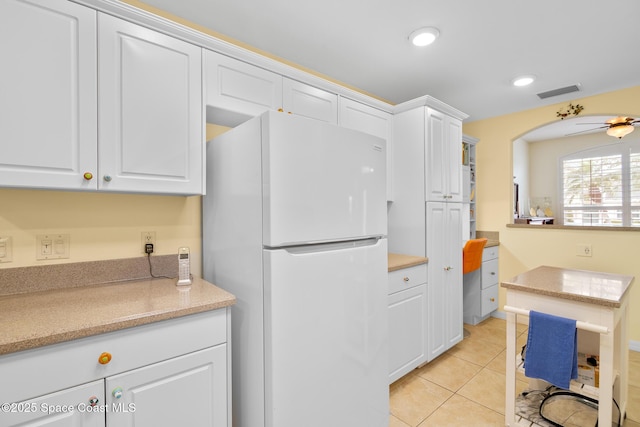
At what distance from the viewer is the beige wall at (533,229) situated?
2.81m

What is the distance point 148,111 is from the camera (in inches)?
54.2

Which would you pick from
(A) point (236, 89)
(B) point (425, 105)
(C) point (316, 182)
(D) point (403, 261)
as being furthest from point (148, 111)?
(B) point (425, 105)

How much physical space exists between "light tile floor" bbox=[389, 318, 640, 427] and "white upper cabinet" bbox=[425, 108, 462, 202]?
1386 mm

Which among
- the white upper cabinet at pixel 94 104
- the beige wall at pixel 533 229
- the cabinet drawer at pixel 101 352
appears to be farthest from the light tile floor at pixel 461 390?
the white upper cabinet at pixel 94 104

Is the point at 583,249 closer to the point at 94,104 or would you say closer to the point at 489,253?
the point at 489,253

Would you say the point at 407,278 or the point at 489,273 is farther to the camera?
the point at 489,273

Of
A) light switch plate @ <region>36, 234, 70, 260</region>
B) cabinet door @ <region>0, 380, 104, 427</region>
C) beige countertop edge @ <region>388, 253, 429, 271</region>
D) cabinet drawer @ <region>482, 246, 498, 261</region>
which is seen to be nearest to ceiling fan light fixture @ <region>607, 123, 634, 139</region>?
cabinet drawer @ <region>482, 246, 498, 261</region>

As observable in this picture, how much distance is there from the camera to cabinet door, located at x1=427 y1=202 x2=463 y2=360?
2457 millimetres

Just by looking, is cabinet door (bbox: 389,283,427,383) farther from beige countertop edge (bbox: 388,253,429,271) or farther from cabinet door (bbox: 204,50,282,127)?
cabinet door (bbox: 204,50,282,127)

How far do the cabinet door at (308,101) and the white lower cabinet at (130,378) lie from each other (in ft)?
4.27

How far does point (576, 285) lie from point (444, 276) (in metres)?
0.99

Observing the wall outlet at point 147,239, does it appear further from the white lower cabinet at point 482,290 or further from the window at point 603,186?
the window at point 603,186

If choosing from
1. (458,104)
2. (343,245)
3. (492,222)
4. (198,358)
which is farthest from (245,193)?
(492,222)

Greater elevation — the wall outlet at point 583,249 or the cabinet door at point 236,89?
the cabinet door at point 236,89
